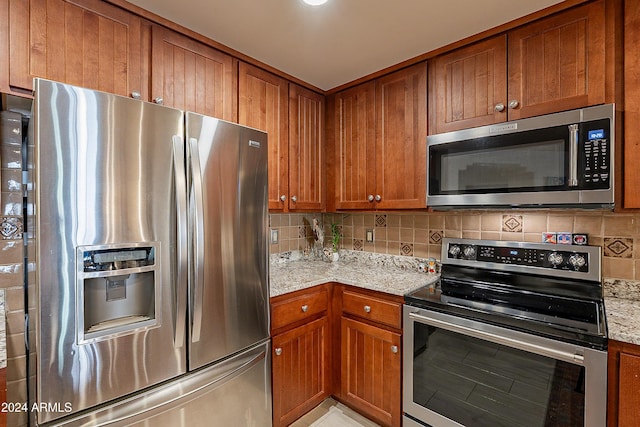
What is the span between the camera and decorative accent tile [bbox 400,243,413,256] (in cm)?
234

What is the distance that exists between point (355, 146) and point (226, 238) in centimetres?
129

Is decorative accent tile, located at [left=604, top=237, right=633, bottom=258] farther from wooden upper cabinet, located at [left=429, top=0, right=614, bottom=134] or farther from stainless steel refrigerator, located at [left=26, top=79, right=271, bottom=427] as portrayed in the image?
stainless steel refrigerator, located at [left=26, top=79, right=271, bottom=427]

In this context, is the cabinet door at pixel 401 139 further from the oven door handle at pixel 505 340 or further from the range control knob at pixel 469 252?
the oven door handle at pixel 505 340

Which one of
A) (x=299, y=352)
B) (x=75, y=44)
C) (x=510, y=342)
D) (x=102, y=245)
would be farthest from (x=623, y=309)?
(x=75, y=44)

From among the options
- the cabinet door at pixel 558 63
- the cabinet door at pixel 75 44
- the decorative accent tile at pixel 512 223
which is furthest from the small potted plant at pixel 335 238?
the cabinet door at pixel 75 44

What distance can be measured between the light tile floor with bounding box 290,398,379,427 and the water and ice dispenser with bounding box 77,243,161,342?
1.31m

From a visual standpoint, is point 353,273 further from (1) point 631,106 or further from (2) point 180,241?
(1) point 631,106

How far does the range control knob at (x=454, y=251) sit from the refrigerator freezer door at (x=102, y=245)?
5.45 feet

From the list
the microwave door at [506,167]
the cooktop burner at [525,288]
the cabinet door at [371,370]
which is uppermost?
the microwave door at [506,167]

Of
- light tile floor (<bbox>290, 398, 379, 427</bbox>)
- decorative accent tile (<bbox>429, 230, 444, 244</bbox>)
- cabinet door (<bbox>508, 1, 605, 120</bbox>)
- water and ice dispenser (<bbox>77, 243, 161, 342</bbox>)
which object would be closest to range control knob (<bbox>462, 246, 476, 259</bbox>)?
decorative accent tile (<bbox>429, 230, 444, 244</bbox>)

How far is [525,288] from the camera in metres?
1.77

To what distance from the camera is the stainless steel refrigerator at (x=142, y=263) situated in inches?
39.7

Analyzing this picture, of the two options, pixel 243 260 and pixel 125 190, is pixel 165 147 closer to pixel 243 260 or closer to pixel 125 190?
pixel 125 190

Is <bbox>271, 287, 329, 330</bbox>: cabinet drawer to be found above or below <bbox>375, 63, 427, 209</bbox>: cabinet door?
below
